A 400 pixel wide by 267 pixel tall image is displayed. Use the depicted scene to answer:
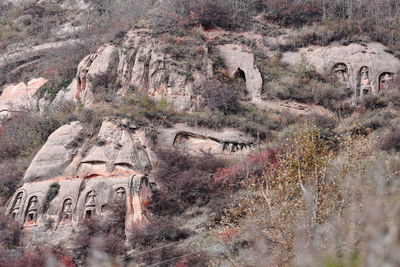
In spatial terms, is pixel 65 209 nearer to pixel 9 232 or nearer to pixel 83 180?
pixel 83 180

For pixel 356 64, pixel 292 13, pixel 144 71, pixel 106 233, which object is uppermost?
pixel 292 13

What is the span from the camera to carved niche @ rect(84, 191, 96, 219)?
27.0 meters

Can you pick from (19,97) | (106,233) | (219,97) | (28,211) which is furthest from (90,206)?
(19,97)

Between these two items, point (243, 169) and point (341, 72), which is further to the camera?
point (341, 72)

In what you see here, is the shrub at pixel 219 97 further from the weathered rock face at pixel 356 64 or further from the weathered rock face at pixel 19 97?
the weathered rock face at pixel 19 97

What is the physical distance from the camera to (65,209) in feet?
90.6

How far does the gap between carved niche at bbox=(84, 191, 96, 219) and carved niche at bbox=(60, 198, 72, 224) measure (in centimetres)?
84

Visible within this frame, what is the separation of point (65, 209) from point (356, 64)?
79.7 feet

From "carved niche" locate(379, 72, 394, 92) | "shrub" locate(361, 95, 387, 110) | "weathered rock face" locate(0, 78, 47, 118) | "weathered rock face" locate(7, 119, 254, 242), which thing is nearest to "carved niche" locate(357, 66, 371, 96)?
"carved niche" locate(379, 72, 394, 92)

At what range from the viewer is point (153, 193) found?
2780cm

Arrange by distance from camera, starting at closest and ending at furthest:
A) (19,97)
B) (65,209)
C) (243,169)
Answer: (65,209) → (243,169) → (19,97)

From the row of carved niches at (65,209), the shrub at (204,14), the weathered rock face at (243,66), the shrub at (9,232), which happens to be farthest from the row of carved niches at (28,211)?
the shrub at (204,14)

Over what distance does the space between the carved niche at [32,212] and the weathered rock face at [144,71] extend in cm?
1081

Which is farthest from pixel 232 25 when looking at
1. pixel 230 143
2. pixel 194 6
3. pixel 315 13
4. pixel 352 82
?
pixel 230 143
